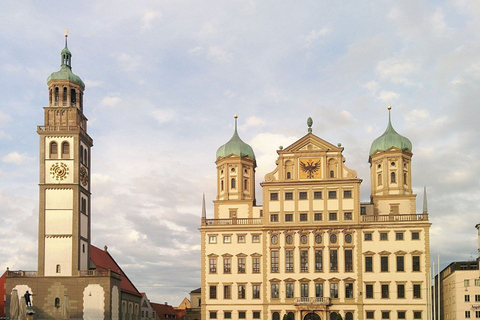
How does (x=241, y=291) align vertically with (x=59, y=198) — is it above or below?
below

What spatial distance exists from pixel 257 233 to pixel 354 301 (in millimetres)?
14478

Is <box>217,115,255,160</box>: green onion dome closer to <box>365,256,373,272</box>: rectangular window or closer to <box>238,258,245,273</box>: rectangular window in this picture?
<box>238,258,245,273</box>: rectangular window

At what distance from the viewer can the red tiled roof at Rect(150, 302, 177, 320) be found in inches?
5140

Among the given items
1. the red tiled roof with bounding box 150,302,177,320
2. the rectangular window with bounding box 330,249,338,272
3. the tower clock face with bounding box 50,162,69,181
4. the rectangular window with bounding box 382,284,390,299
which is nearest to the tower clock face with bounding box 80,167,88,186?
the tower clock face with bounding box 50,162,69,181

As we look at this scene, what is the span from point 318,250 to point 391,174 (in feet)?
48.0

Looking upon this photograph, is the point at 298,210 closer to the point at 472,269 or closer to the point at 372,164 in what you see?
the point at 372,164

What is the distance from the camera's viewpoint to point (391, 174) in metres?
93.9

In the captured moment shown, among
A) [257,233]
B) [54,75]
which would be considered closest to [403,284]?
[257,233]

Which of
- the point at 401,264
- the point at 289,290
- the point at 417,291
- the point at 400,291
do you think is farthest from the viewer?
the point at 289,290

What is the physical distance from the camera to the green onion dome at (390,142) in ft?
310

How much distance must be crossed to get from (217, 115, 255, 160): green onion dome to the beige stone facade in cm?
847

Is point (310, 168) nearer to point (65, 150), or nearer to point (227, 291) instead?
point (227, 291)

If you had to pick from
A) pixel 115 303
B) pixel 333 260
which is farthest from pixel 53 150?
pixel 333 260

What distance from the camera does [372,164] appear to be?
9644 centimetres
